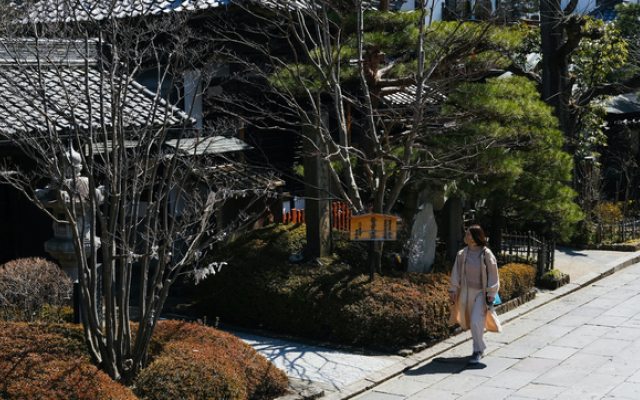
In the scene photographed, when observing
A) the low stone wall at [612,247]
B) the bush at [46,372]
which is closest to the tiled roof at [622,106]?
the low stone wall at [612,247]

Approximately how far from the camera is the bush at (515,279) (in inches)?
510

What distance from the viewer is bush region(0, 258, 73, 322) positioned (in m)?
8.77

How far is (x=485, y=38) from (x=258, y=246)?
563cm

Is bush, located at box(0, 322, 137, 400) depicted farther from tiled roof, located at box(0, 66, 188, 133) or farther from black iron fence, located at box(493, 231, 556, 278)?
black iron fence, located at box(493, 231, 556, 278)

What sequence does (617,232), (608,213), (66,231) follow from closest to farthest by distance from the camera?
(66,231) → (617,232) → (608,213)

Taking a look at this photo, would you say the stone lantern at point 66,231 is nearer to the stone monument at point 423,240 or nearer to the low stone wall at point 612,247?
the stone monument at point 423,240

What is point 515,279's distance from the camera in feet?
43.8

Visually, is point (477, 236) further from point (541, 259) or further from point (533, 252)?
point (533, 252)

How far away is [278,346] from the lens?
1056 centimetres

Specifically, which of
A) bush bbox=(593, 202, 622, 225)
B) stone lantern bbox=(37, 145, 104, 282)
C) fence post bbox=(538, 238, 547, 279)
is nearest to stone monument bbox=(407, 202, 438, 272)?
fence post bbox=(538, 238, 547, 279)

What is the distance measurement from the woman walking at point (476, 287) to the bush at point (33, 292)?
17.6 feet

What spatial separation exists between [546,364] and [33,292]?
6.87m

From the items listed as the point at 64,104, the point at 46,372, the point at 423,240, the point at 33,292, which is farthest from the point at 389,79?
the point at 46,372

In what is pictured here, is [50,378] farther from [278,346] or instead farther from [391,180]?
[391,180]
